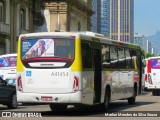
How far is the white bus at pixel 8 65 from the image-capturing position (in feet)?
119

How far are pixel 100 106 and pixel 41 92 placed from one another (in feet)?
14.4

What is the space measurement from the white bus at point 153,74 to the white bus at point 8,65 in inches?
430

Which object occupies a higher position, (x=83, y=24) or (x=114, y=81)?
(x=83, y=24)

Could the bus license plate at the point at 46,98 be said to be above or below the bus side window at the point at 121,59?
below

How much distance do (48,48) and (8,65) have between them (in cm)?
1913

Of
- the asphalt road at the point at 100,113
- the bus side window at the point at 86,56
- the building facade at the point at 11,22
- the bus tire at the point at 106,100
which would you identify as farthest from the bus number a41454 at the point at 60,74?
the building facade at the point at 11,22

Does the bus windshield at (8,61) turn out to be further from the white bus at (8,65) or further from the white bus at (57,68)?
the white bus at (57,68)

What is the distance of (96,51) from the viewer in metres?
19.5

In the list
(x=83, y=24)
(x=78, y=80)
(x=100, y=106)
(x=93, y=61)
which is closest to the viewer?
(x=78, y=80)

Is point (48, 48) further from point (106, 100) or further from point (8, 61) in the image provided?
point (8, 61)

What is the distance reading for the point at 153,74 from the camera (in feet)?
135

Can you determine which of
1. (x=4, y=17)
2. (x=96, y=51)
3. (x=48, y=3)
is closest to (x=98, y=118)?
(x=96, y=51)

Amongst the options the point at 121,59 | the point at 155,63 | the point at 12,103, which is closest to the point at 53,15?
the point at 155,63

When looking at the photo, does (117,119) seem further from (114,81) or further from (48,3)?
(48,3)
